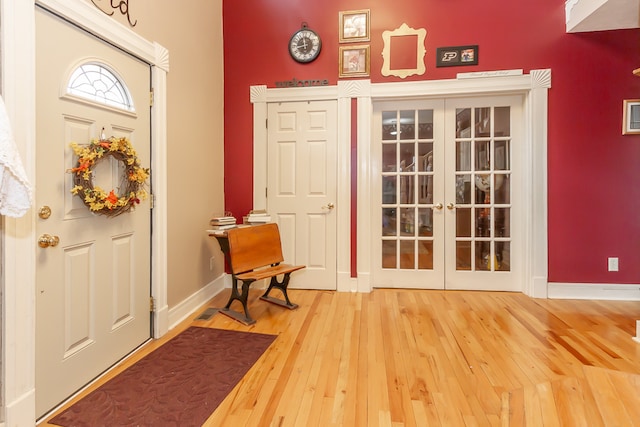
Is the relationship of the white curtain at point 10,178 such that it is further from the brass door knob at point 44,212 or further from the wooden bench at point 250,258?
the wooden bench at point 250,258

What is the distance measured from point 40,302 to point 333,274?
250 centimetres

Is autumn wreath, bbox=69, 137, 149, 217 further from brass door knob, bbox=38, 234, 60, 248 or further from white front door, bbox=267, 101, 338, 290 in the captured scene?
white front door, bbox=267, 101, 338, 290

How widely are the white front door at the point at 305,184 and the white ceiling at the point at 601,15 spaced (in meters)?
2.37

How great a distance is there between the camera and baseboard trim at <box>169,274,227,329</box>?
263cm

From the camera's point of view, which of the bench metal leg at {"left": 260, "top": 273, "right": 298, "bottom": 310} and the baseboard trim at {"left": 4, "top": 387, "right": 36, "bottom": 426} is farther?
the bench metal leg at {"left": 260, "top": 273, "right": 298, "bottom": 310}

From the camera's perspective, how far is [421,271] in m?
3.57

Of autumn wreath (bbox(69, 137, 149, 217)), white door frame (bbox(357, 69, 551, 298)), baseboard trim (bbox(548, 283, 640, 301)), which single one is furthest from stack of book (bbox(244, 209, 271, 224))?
baseboard trim (bbox(548, 283, 640, 301))

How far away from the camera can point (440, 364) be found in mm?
2025

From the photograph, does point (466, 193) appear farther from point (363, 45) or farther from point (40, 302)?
point (40, 302)

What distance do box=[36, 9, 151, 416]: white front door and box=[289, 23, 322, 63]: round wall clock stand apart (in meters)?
1.73

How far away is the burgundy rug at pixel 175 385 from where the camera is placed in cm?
155

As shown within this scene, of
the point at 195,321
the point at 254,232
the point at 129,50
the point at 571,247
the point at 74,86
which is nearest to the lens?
the point at 74,86

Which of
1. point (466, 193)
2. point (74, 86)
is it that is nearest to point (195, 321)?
point (74, 86)

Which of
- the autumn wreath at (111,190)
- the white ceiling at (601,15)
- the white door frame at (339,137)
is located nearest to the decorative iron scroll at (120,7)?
the autumn wreath at (111,190)
